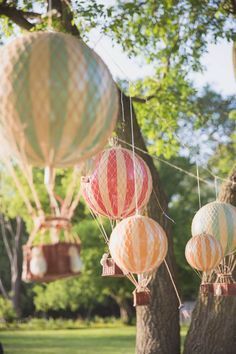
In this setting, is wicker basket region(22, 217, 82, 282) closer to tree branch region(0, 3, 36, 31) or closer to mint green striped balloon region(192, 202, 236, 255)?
mint green striped balloon region(192, 202, 236, 255)

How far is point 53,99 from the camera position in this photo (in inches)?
125

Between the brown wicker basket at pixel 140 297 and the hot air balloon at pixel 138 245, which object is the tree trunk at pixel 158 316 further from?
the hot air balloon at pixel 138 245

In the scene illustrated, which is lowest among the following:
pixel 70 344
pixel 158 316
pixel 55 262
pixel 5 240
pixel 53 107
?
pixel 70 344

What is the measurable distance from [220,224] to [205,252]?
0.53m

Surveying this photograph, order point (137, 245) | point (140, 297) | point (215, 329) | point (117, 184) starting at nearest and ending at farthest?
1. point (137, 245)
2. point (117, 184)
3. point (140, 297)
4. point (215, 329)

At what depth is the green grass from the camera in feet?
49.8

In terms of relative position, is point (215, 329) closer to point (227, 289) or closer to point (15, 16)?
point (227, 289)

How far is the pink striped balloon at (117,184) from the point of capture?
5777mm

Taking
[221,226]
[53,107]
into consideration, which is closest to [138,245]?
[221,226]

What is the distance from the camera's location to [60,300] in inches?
995

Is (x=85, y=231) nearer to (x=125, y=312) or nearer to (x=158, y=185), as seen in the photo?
(x=125, y=312)

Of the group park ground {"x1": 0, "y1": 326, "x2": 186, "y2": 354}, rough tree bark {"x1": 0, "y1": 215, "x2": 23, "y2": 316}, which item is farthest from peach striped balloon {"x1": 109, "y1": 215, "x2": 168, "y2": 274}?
rough tree bark {"x1": 0, "y1": 215, "x2": 23, "y2": 316}

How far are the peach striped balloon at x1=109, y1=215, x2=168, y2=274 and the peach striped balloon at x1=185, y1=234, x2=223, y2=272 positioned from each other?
1.06m

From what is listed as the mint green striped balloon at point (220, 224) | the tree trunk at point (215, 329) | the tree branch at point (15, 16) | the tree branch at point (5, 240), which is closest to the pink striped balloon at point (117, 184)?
the mint green striped balloon at point (220, 224)
